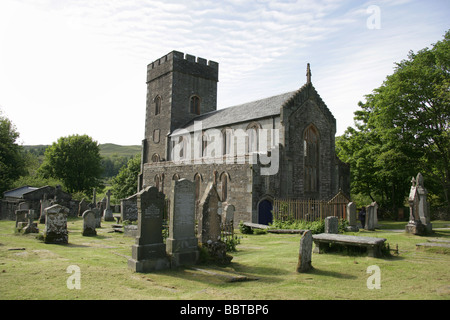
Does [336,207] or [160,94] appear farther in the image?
[160,94]

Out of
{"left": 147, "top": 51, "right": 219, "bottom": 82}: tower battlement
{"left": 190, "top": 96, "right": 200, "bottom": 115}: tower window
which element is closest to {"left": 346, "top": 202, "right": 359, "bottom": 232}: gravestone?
{"left": 190, "top": 96, "right": 200, "bottom": 115}: tower window

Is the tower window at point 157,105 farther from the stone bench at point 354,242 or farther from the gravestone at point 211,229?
the stone bench at point 354,242

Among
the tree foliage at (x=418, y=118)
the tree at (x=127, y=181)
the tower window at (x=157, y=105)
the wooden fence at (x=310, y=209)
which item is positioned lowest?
the wooden fence at (x=310, y=209)

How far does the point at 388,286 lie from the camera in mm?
7160

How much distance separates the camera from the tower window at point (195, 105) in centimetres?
3816

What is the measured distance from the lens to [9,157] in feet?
131

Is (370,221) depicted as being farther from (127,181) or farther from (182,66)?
(127,181)

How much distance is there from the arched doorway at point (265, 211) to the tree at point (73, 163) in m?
34.0

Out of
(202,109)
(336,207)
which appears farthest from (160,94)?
(336,207)

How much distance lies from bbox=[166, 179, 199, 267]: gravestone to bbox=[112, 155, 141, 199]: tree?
3874cm

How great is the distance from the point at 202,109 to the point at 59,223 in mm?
26487

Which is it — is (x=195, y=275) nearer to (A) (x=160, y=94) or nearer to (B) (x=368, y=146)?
(B) (x=368, y=146)

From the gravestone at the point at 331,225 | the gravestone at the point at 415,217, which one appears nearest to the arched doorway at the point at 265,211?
the gravestone at the point at 331,225

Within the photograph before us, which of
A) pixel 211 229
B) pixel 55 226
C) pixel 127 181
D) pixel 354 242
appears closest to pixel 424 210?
pixel 354 242
